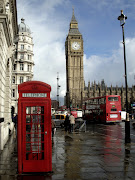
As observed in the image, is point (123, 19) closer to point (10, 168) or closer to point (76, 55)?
point (10, 168)

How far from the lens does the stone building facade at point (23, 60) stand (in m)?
51.5

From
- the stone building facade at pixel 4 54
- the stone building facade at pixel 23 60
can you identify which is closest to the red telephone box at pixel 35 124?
the stone building facade at pixel 4 54

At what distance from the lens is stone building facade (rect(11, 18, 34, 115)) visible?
169 ft

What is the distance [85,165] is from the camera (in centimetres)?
A: 726

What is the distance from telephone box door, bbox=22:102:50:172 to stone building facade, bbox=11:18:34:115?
44.1 m

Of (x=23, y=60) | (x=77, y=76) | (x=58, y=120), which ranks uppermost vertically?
(x=77, y=76)

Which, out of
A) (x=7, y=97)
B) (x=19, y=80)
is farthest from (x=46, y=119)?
(x=19, y=80)

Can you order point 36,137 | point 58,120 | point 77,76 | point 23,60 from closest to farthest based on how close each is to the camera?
1. point 36,137
2. point 58,120
3. point 23,60
4. point 77,76

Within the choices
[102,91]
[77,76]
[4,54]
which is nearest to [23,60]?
[4,54]

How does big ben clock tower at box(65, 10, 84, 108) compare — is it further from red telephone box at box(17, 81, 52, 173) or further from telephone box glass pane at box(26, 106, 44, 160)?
red telephone box at box(17, 81, 52, 173)

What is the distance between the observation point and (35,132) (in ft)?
21.8

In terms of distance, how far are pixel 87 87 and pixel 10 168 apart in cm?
12314

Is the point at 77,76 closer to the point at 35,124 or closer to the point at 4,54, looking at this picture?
the point at 4,54

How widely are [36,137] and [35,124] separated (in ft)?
1.41
